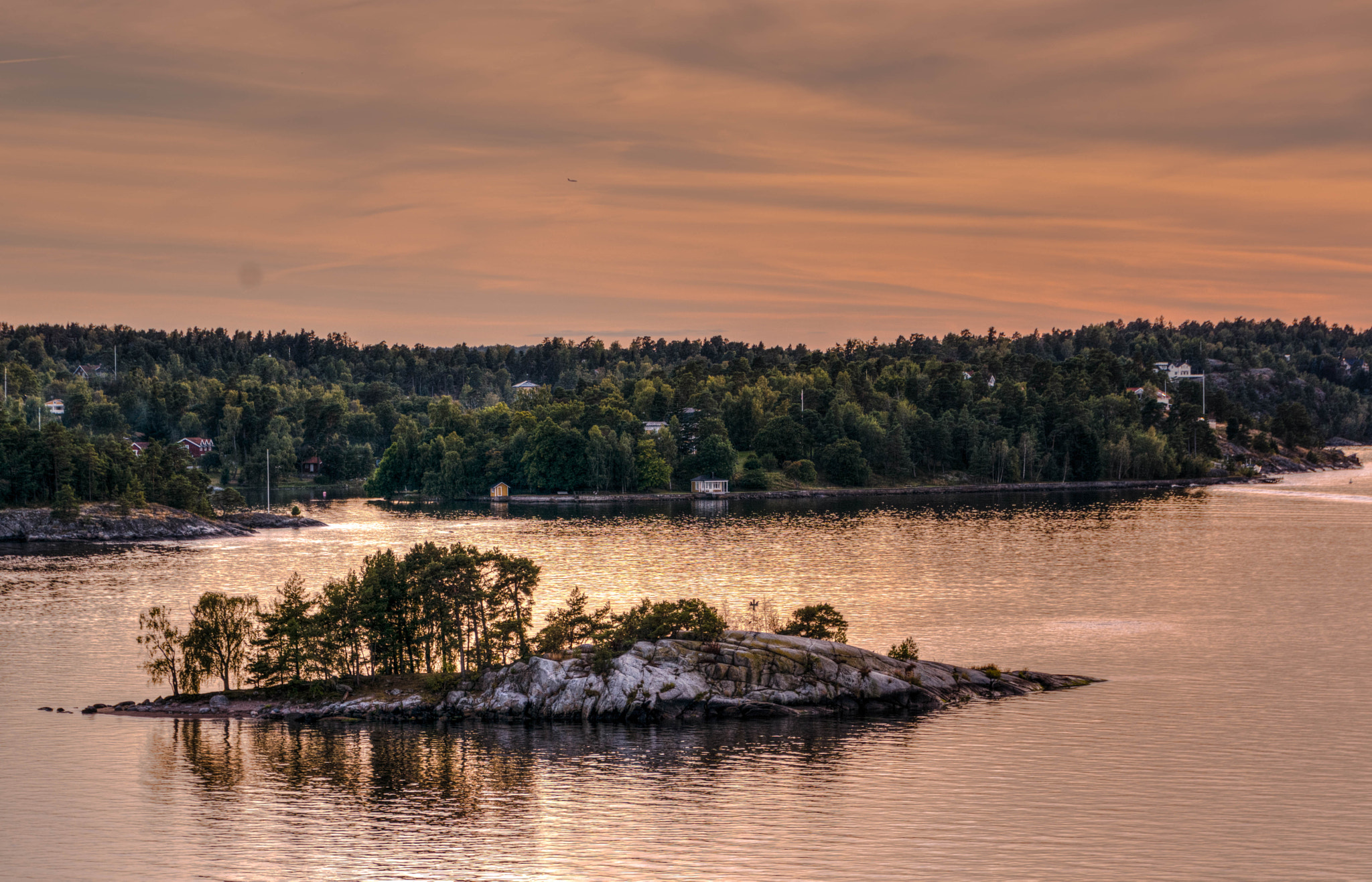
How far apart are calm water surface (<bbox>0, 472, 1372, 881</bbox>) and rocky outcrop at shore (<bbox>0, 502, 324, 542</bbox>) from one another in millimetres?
44678

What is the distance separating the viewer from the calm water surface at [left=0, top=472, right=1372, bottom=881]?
115ft

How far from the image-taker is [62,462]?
125812 mm

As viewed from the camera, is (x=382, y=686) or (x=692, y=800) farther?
(x=382, y=686)

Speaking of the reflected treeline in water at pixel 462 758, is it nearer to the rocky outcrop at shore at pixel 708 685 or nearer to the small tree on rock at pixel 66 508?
the rocky outcrop at shore at pixel 708 685

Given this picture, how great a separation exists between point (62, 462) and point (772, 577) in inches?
3229

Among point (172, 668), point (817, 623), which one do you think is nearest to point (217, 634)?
point (172, 668)

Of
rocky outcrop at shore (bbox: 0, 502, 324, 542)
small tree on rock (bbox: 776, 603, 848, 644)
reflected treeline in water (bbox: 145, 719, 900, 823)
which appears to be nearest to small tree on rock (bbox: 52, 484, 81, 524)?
rocky outcrop at shore (bbox: 0, 502, 324, 542)

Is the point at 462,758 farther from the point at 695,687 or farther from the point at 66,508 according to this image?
the point at 66,508

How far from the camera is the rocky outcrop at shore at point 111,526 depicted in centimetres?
12044

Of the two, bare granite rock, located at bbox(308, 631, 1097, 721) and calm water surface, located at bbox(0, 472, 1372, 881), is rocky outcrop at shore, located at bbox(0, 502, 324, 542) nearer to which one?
calm water surface, located at bbox(0, 472, 1372, 881)

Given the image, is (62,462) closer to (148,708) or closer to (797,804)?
(148,708)

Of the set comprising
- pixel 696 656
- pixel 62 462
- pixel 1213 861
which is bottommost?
pixel 1213 861

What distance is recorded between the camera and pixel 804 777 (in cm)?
4188

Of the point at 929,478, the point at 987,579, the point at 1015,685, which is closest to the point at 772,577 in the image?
the point at 987,579
